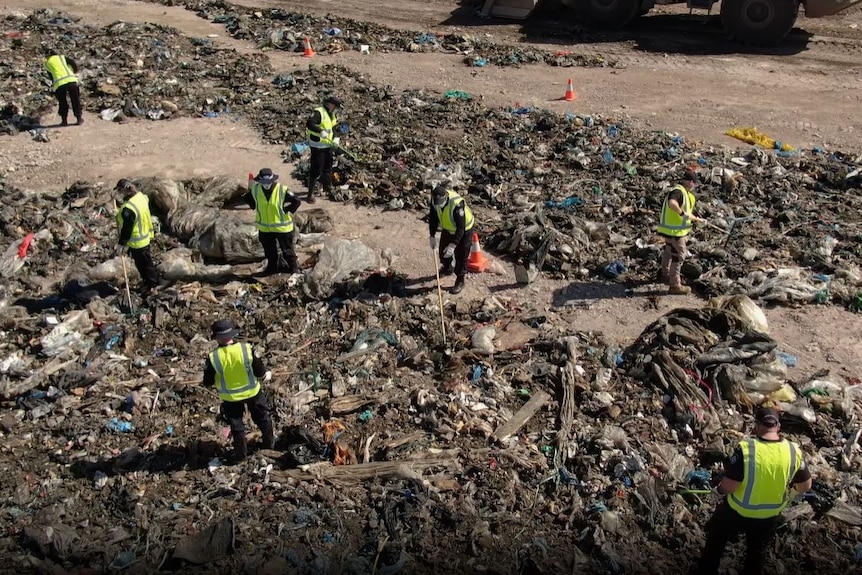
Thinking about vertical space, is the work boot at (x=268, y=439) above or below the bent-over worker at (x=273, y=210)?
below

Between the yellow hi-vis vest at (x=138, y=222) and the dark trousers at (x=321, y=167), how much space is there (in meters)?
2.94

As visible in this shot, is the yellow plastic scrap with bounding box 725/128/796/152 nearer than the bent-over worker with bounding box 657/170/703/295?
No

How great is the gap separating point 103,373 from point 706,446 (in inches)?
236

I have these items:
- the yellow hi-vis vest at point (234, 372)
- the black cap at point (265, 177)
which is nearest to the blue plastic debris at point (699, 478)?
the yellow hi-vis vest at point (234, 372)

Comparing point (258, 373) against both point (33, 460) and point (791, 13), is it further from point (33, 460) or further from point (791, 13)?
point (791, 13)

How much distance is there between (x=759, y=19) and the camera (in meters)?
18.0

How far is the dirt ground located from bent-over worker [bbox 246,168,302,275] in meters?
1.51

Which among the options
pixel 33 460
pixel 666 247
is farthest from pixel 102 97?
pixel 666 247

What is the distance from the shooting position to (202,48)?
18422 mm

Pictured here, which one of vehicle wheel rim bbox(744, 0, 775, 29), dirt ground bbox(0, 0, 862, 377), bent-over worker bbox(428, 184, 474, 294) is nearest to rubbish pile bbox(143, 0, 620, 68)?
dirt ground bbox(0, 0, 862, 377)

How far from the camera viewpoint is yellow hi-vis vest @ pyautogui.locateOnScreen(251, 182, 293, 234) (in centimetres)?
965

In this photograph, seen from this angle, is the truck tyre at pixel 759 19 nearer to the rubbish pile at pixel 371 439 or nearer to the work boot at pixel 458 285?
the rubbish pile at pixel 371 439

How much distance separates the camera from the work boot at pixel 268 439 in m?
7.11

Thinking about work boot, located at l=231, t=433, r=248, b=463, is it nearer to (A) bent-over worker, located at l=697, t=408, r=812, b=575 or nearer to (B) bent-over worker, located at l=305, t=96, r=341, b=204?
(A) bent-over worker, located at l=697, t=408, r=812, b=575
